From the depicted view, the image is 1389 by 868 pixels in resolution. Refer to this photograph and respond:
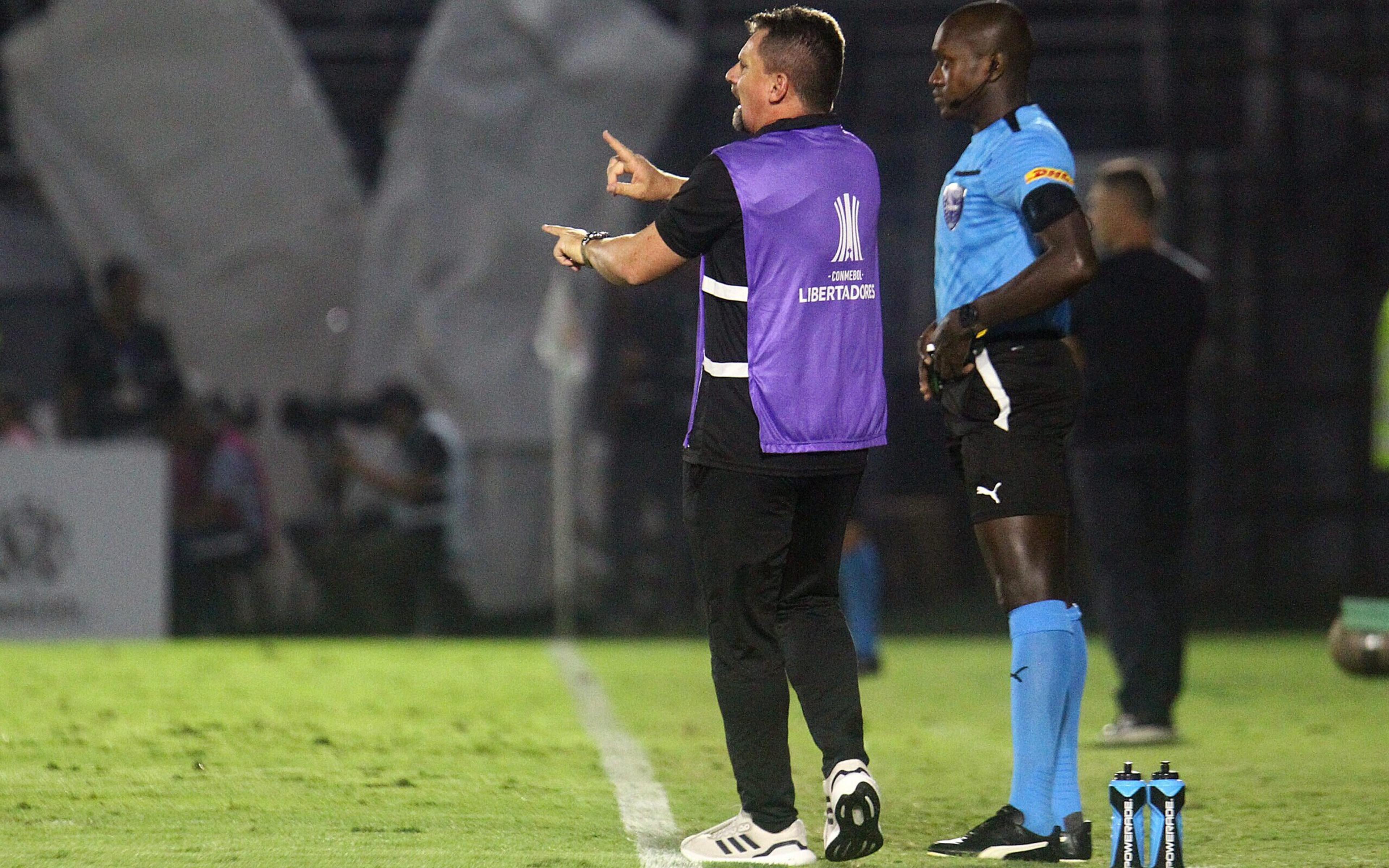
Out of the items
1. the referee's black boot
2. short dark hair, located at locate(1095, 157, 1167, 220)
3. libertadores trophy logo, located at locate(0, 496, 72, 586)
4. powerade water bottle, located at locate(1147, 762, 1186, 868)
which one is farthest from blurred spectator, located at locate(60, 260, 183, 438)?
powerade water bottle, located at locate(1147, 762, 1186, 868)

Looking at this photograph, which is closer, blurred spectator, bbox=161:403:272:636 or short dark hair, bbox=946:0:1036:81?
short dark hair, bbox=946:0:1036:81

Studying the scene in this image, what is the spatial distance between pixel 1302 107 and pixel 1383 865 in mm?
14085

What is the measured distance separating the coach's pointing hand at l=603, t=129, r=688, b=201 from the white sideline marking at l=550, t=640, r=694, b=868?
137 cm

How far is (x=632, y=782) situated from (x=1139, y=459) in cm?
232

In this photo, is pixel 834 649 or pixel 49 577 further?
pixel 49 577

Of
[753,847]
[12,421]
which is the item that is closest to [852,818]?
[753,847]

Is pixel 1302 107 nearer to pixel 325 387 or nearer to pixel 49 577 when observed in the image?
pixel 325 387

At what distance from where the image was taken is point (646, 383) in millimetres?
13172

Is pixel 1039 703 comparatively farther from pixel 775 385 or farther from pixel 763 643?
pixel 775 385

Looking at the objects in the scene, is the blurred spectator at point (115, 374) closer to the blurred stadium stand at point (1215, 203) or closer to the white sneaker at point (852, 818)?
the blurred stadium stand at point (1215, 203)

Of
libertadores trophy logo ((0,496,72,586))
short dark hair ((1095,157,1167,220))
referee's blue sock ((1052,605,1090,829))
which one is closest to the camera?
referee's blue sock ((1052,605,1090,829))

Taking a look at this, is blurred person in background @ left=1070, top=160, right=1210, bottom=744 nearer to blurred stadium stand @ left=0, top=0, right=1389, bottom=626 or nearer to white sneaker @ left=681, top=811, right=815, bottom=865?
white sneaker @ left=681, top=811, right=815, bottom=865

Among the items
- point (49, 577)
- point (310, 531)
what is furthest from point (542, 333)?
point (49, 577)

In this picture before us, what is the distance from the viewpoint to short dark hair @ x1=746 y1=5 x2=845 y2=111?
159 inches
